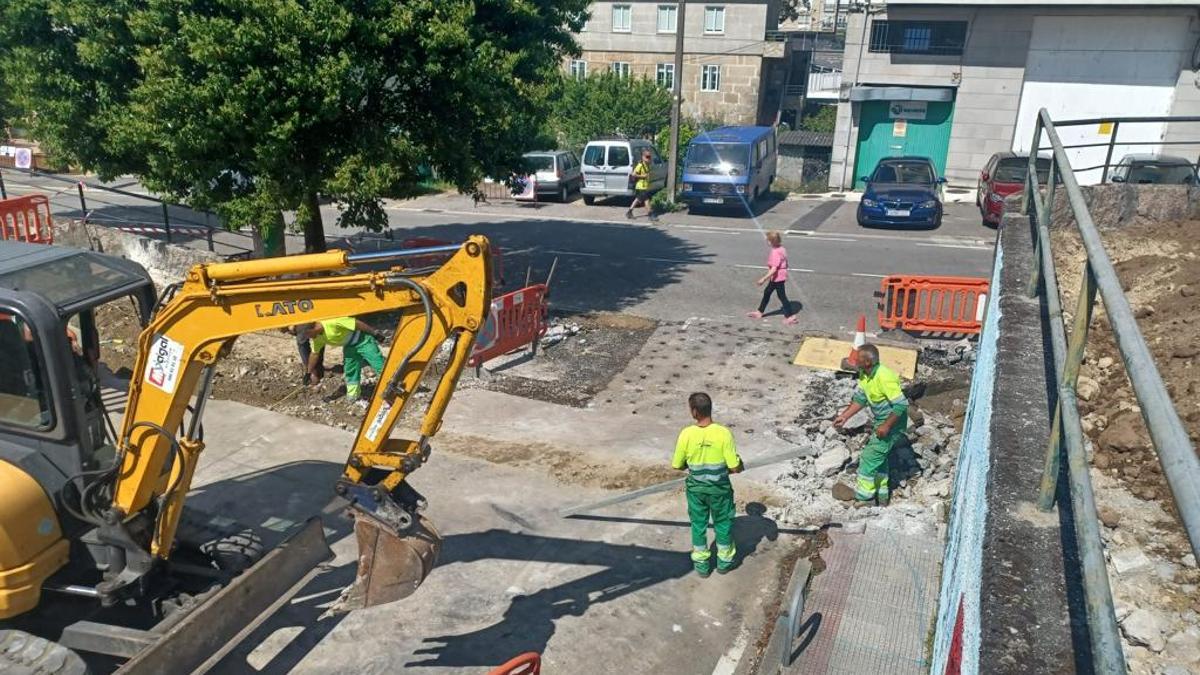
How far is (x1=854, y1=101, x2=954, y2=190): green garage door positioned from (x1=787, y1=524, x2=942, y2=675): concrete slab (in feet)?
77.6

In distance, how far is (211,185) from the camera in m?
11.5

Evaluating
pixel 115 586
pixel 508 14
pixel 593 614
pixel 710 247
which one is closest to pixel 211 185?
pixel 508 14

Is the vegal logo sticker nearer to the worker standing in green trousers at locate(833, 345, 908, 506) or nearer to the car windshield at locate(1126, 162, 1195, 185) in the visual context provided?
the worker standing in green trousers at locate(833, 345, 908, 506)

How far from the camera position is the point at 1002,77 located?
26.5m

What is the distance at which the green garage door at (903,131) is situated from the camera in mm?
27953

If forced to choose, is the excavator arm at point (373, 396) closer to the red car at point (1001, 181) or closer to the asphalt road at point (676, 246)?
the asphalt road at point (676, 246)

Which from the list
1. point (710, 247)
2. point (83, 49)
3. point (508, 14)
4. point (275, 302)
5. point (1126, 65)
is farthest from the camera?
point (1126, 65)

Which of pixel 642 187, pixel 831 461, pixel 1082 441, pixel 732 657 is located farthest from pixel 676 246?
pixel 1082 441

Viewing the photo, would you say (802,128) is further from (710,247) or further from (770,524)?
(770,524)

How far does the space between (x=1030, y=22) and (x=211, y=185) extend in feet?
80.0

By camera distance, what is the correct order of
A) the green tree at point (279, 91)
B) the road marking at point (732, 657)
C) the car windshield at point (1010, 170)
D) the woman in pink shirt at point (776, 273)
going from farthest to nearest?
the car windshield at point (1010, 170), the woman in pink shirt at point (776, 273), the green tree at point (279, 91), the road marking at point (732, 657)

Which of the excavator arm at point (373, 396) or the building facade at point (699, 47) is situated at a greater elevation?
the building facade at point (699, 47)

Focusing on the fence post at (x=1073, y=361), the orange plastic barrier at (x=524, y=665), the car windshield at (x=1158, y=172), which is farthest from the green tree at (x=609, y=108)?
the fence post at (x=1073, y=361)

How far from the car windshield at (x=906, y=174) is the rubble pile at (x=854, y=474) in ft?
44.6
